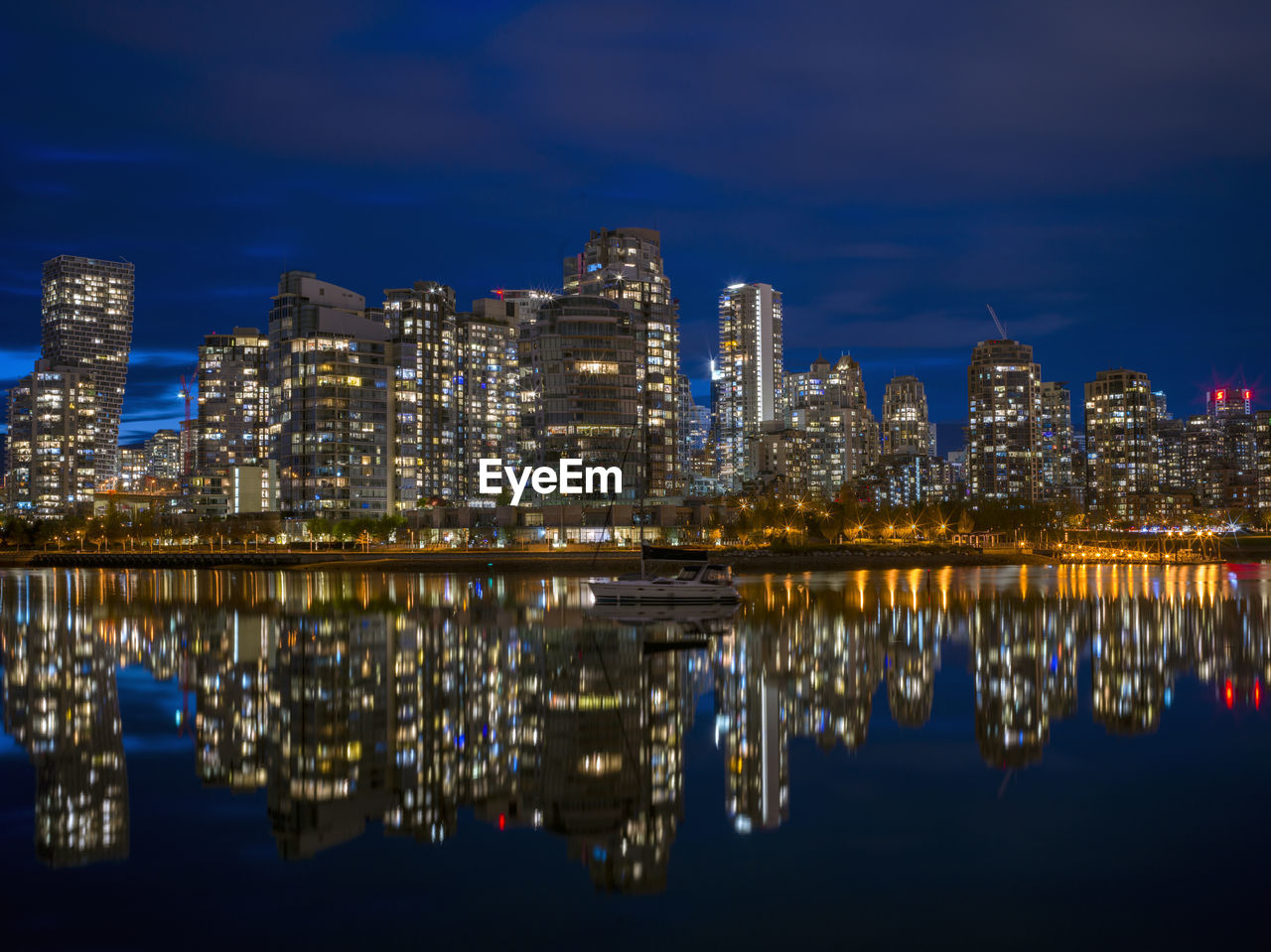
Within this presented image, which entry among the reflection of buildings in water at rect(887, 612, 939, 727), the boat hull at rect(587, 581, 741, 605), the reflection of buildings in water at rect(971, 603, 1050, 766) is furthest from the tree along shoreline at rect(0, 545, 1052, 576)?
the reflection of buildings in water at rect(971, 603, 1050, 766)

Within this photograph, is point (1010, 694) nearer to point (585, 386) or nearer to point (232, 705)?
point (232, 705)

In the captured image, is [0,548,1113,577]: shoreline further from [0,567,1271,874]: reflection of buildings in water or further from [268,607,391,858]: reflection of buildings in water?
[268,607,391,858]: reflection of buildings in water

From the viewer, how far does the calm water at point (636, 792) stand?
16.3 metres

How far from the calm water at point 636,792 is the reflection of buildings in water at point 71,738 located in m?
0.13

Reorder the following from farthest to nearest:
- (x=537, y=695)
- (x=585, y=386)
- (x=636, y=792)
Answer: (x=585, y=386)
(x=537, y=695)
(x=636, y=792)

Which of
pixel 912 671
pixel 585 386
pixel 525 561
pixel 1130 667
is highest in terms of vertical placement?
pixel 585 386

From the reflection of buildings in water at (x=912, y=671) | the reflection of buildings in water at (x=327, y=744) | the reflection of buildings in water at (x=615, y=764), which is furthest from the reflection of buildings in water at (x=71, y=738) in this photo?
the reflection of buildings in water at (x=912, y=671)

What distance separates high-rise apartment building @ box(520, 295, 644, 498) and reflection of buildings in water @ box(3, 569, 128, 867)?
5304 inches

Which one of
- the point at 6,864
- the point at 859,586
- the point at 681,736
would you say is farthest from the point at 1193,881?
the point at 859,586

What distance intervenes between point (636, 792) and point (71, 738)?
16.3 metres

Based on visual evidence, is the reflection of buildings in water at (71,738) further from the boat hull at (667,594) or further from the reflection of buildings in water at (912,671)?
the boat hull at (667,594)

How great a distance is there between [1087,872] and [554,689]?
20.1 metres

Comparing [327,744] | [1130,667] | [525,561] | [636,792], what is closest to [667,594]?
[1130,667]

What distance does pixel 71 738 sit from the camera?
97.6 feet
